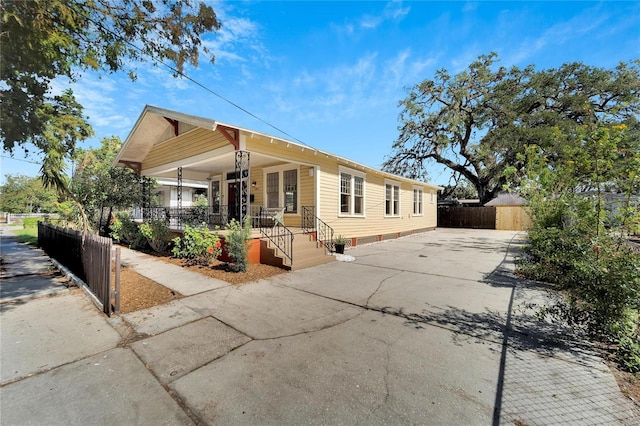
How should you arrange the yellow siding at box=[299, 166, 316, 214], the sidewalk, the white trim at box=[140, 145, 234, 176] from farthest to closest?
the yellow siding at box=[299, 166, 316, 214]
the white trim at box=[140, 145, 234, 176]
the sidewalk

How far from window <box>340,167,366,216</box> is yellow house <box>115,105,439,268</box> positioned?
0.04 m

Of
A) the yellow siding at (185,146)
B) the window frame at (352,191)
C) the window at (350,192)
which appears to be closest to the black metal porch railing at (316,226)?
the window frame at (352,191)

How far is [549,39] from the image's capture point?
34.2 feet

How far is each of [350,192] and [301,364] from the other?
359 inches

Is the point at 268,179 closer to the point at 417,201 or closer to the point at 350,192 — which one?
the point at 350,192

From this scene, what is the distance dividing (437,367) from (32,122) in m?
7.56

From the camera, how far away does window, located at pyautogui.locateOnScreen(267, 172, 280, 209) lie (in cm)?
1107

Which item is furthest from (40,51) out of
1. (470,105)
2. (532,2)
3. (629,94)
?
(629,94)

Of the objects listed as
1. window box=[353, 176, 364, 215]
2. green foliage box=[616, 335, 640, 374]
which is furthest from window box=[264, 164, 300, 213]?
green foliage box=[616, 335, 640, 374]

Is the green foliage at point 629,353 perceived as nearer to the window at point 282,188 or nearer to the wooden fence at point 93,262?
the wooden fence at point 93,262

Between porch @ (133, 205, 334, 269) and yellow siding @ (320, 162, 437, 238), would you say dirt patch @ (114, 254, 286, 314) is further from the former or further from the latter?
yellow siding @ (320, 162, 437, 238)

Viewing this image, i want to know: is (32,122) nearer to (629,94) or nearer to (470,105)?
(470,105)

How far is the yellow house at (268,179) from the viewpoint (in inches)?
310

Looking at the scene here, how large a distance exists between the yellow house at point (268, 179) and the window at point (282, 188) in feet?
0.13
